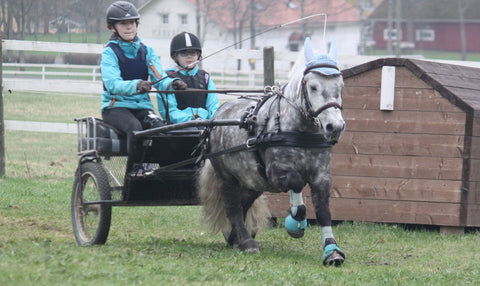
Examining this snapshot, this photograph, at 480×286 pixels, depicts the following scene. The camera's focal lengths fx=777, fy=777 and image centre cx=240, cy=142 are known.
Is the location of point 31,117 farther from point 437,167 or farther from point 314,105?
point 314,105

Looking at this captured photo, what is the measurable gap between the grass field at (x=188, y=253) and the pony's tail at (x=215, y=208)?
0.17 m

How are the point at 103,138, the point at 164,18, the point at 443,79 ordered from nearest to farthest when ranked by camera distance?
the point at 103,138
the point at 443,79
the point at 164,18

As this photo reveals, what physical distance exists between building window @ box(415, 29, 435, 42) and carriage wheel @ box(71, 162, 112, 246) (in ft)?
188

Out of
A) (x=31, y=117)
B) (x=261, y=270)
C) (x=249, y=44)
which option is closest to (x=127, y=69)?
(x=261, y=270)

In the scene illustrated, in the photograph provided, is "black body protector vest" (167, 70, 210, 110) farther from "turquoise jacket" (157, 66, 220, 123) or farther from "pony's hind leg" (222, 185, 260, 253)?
"pony's hind leg" (222, 185, 260, 253)

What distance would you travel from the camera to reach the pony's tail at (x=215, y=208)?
6.88 m

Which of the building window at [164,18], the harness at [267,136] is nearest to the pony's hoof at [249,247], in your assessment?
the harness at [267,136]

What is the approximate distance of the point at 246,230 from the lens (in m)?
6.73

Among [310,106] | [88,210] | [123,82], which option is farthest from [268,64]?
[310,106]

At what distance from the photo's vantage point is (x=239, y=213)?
6863mm

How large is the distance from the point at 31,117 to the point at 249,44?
2270 cm

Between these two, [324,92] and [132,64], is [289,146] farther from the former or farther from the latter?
[132,64]

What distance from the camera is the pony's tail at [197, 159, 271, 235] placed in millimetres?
6879

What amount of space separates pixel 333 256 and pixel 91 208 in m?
2.35
